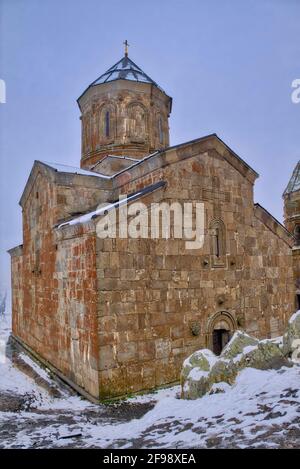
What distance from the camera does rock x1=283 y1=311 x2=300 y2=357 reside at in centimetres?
463

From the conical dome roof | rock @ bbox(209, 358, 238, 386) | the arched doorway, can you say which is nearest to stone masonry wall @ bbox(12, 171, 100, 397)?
rock @ bbox(209, 358, 238, 386)

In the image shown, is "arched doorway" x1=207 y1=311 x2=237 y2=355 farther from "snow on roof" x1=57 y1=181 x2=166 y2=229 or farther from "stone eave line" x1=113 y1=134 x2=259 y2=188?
"stone eave line" x1=113 y1=134 x2=259 y2=188

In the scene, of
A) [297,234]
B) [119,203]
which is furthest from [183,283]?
[297,234]

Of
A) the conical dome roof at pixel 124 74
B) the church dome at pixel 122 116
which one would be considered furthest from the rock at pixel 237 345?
the conical dome roof at pixel 124 74

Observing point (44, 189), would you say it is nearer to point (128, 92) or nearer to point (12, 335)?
point (128, 92)

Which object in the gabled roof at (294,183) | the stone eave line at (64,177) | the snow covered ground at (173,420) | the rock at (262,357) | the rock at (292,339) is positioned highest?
the gabled roof at (294,183)

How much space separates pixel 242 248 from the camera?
28.2 ft

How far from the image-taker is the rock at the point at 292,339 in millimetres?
4627

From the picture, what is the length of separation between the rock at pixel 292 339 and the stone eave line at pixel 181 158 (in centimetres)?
408

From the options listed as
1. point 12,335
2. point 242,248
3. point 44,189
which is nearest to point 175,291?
point 242,248

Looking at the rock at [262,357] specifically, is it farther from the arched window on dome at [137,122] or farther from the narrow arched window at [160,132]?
the narrow arched window at [160,132]

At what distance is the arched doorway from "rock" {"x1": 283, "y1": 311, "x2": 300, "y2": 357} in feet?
9.75
